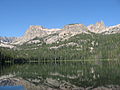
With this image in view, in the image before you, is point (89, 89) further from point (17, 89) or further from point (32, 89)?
point (17, 89)

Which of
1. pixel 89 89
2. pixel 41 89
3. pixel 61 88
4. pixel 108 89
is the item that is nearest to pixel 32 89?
pixel 41 89

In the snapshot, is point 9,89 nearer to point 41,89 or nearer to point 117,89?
point 41,89

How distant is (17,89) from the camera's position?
149 feet

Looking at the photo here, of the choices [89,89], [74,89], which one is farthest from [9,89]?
[89,89]

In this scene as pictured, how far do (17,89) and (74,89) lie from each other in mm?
11284

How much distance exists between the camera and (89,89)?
45750 millimetres

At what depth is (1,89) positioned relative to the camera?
150 feet

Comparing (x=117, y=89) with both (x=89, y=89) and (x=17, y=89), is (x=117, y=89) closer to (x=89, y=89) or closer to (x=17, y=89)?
(x=89, y=89)

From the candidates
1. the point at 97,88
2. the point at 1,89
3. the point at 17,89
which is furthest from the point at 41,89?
the point at 97,88

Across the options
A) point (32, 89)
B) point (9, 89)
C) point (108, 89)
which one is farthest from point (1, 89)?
point (108, 89)

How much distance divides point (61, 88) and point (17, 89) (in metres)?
8.96

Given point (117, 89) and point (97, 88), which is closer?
point (117, 89)

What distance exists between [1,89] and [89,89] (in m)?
17.4

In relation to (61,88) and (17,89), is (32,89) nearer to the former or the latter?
(17,89)
